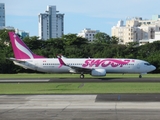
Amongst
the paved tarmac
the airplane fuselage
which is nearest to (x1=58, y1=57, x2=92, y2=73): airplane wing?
the airplane fuselage

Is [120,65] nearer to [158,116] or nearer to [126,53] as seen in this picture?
[158,116]

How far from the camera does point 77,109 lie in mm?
22312

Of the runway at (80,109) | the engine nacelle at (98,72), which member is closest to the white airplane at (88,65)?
the engine nacelle at (98,72)

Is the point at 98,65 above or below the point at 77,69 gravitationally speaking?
above

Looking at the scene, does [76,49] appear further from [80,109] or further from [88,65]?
[80,109]

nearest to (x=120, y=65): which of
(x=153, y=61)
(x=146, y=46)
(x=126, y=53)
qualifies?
(x=153, y=61)

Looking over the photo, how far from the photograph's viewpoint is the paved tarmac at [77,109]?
63.7ft

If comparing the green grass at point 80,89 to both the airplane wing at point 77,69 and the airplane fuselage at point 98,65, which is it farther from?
the airplane fuselage at point 98,65

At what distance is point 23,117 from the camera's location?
19.4 metres

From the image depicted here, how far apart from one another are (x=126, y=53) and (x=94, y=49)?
11552 millimetres

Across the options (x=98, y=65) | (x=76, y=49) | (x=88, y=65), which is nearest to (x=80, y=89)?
(x=98, y=65)

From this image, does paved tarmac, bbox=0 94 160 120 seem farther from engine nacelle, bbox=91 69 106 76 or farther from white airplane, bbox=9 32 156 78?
white airplane, bbox=9 32 156 78

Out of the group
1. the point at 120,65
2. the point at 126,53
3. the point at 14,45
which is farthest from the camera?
the point at 126,53

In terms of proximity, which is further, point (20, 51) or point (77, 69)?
point (20, 51)
